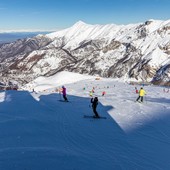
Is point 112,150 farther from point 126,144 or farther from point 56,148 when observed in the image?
point 56,148

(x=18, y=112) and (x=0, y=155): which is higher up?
(x=0, y=155)

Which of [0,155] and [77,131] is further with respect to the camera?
[77,131]

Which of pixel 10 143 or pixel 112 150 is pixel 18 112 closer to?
pixel 10 143

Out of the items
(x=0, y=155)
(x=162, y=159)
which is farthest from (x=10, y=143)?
(x=162, y=159)

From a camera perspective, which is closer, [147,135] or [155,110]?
[147,135]

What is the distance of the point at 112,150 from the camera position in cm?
1360

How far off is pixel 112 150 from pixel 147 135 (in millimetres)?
3830

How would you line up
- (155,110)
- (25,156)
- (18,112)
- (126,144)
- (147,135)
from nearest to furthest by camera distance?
(25,156) < (126,144) < (147,135) < (18,112) < (155,110)

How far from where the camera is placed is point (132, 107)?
26.1 meters

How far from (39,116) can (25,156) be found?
A: 29.8ft

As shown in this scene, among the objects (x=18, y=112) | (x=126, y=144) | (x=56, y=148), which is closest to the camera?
(x=56, y=148)

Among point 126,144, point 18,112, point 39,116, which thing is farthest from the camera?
point 18,112

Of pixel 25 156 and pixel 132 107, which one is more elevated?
pixel 25 156

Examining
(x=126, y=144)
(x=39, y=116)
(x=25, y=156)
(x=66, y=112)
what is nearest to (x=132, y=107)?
(x=66, y=112)
